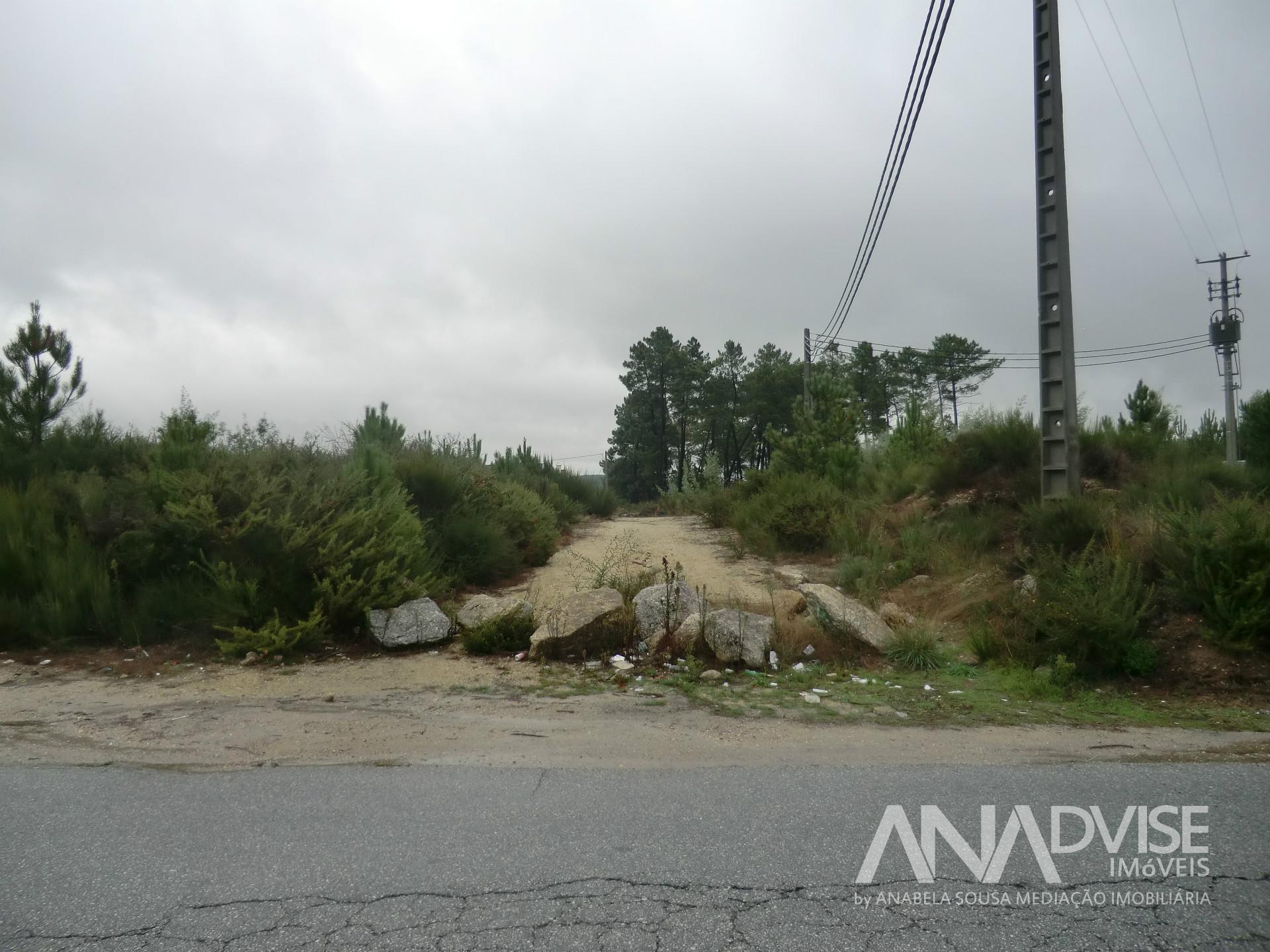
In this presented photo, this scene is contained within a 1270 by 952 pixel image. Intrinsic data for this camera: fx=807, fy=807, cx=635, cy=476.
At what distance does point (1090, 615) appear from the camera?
25.1ft

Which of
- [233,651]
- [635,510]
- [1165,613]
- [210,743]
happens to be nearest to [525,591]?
[233,651]

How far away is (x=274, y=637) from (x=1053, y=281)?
11075 millimetres

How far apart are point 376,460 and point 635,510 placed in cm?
2734

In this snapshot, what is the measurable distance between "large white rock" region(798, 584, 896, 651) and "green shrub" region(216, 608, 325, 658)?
5608 millimetres

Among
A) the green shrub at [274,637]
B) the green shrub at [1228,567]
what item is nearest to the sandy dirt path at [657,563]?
the green shrub at [274,637]

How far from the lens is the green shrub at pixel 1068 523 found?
10.1m

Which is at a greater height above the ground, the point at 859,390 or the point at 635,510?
the point at 859,390

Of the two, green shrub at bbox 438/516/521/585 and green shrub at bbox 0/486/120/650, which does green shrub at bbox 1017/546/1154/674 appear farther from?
green shrub at bbox 0/486/120/650

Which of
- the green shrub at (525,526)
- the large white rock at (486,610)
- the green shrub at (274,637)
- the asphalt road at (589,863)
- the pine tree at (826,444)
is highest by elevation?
the pine tree at (826,444)

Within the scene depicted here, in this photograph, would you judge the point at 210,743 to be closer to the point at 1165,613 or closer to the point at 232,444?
the point at 232,444

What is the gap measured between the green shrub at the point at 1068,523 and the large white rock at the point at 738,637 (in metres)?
4.09

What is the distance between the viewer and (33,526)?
10414mm

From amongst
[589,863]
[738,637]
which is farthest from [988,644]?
[589,863]

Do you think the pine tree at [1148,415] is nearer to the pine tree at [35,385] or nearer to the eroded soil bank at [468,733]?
the eroded soil bank at [468,733]
